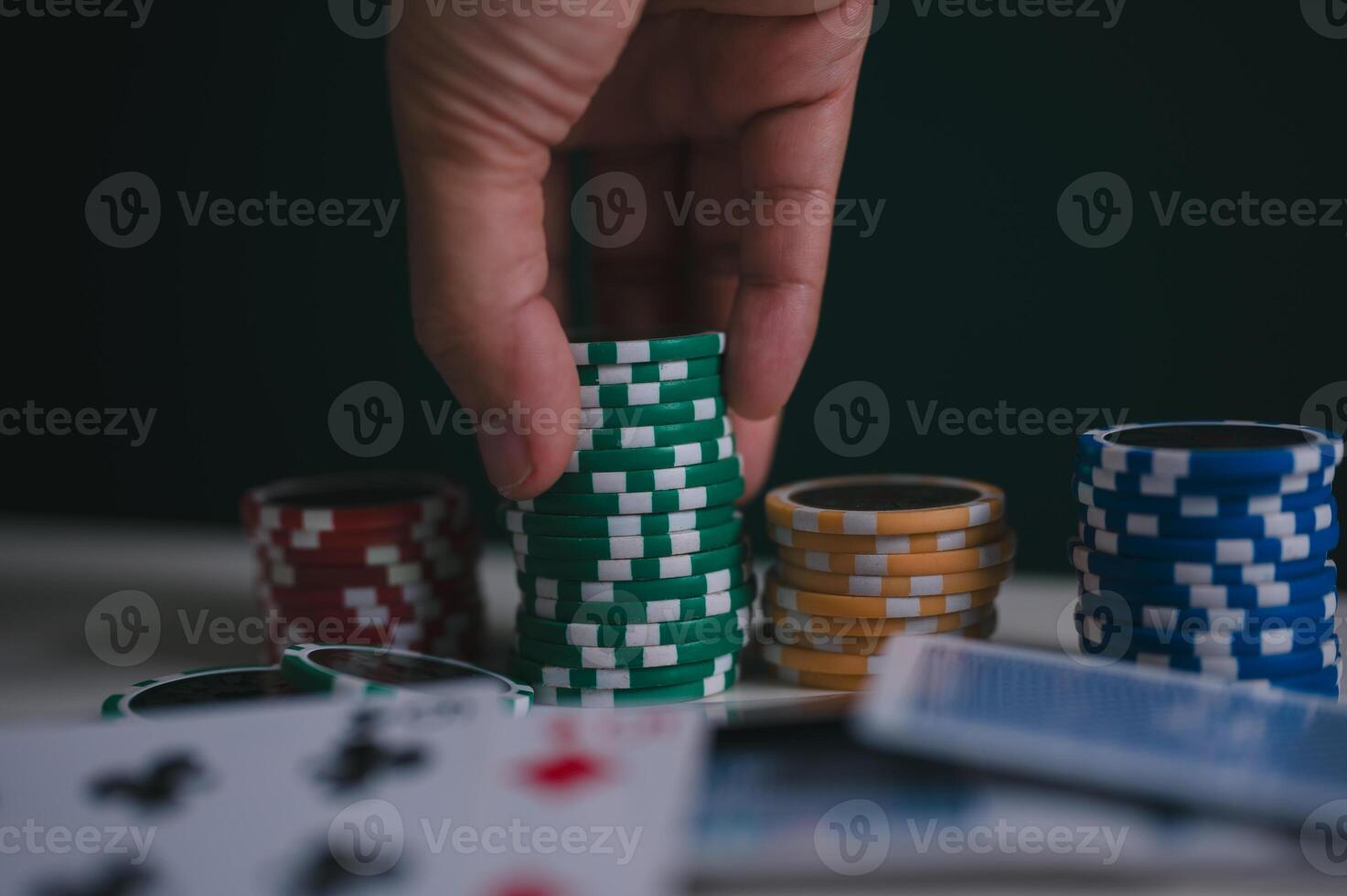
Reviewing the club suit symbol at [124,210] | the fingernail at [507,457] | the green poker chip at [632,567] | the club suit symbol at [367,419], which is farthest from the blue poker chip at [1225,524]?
the club suit symbol at [124,210]

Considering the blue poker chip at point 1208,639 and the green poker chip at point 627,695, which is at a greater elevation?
the blue poker chip at point 1208,639

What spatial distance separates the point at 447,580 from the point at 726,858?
0.93 m

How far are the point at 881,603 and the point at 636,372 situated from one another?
44 cm

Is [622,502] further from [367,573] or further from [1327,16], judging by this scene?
[1327,16]

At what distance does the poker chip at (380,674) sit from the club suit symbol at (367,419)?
132 centimetres

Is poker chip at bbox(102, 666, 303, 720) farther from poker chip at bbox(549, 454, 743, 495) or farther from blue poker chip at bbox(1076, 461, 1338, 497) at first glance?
blue poker chip at bbox(1076, 461, 1338, 497)

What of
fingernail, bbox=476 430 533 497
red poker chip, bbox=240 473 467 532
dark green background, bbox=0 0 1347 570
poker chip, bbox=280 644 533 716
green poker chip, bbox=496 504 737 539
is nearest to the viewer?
poker chip, bbox=280 644 533 716

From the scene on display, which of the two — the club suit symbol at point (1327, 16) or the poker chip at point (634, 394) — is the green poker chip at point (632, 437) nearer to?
the poker chip at point (634, 394)

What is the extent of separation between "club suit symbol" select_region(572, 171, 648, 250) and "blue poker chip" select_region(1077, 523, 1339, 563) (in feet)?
3.39

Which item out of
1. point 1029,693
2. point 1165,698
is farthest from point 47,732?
point 1165,698

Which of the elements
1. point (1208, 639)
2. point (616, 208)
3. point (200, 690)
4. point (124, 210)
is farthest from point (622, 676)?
point (124, 210)

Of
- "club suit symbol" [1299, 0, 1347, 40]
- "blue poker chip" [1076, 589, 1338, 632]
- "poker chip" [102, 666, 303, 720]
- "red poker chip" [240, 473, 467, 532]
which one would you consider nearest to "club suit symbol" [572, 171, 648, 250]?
"red poker chip" [240, 473, 467, 532]

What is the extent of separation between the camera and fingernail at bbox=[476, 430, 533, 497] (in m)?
1.57

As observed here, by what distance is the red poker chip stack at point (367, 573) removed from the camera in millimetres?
1850
